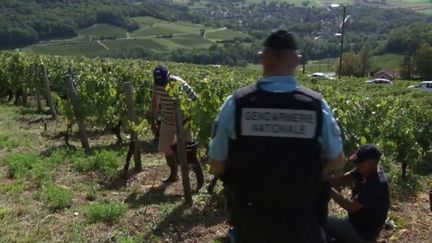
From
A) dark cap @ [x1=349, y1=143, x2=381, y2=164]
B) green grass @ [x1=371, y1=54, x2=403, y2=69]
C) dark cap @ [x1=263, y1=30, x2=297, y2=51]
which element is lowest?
green grass @ [x1=371, y1=54, x2=403, y2=69]

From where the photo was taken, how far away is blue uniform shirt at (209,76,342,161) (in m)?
3.21

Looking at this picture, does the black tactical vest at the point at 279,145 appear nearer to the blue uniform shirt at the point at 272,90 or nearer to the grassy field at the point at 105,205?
the blue uniform shirt at the point at 272,90

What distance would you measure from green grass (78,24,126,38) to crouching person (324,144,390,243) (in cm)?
8369

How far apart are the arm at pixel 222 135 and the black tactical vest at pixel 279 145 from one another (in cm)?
5

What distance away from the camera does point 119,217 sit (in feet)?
21.0

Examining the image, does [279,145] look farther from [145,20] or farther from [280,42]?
[145,20]

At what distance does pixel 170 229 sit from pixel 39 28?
76.8 m

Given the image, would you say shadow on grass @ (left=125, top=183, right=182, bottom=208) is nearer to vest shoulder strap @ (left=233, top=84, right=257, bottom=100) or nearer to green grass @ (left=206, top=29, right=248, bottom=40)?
vest shoulder strap @ (left=233, top=84, right=257, bottom=100)

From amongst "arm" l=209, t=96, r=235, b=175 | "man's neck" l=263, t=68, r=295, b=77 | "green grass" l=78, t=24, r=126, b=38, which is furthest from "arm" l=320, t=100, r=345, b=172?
"green grass" l=78, t=24, r=126, b=38

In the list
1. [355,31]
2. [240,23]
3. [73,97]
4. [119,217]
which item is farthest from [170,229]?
[355,31]

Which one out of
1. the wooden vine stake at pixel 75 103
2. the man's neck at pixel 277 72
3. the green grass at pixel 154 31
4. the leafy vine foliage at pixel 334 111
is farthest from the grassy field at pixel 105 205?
the green grass at pixel 154 31

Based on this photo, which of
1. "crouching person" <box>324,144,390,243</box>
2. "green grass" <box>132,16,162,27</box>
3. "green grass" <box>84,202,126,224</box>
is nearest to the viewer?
"crouching person" <box>324,144,390,243</box>

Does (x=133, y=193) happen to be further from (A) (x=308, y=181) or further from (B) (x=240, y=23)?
(B) (x=240, y=23)

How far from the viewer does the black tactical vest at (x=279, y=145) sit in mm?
3150
